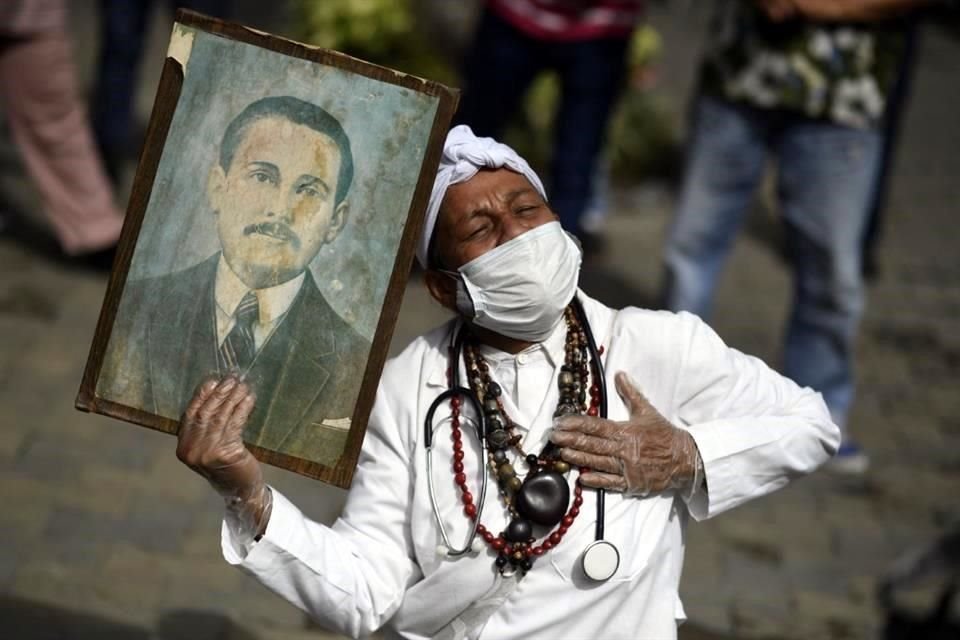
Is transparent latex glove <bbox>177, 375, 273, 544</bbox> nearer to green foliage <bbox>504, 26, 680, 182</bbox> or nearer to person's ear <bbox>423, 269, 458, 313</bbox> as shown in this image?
person's ear <bbox>423, 269, 458, 313</bbox>

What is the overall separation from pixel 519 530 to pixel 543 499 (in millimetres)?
72

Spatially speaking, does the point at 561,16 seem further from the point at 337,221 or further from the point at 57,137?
the point at 337,221

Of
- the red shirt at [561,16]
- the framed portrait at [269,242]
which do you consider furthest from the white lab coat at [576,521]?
the red shirt at [561,16]

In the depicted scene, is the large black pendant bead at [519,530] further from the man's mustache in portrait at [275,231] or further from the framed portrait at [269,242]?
the man's mustache in portrait at [275,231]

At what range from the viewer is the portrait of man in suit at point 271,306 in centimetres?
237

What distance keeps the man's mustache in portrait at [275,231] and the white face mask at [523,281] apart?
1.00ft

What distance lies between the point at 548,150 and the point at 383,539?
531 centimetres

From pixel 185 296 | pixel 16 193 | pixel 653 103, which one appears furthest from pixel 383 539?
pixel 653 103

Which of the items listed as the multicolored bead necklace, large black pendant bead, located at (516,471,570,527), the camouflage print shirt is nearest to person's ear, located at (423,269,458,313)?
the multicolored bead necklace

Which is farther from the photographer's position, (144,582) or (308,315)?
(144,582)

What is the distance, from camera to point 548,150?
25.4ft

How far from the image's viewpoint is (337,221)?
2.37 m

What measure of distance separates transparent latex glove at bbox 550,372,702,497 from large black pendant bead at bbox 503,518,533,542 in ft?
0.41

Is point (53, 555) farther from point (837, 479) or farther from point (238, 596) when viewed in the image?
point (837, 479)
